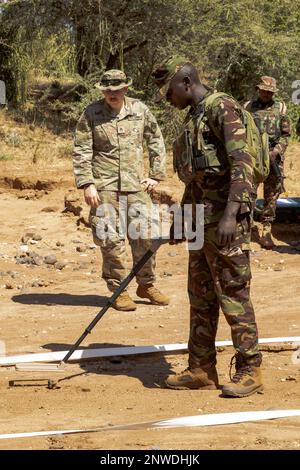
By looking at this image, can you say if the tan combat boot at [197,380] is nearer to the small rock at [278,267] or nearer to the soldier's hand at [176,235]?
the soldier's hand at [176,235]

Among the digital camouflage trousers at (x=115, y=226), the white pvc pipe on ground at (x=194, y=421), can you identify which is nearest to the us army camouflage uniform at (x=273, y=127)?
the digital camouflage trousers at (x=115, y=226)

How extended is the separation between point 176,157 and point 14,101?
31.6 feet

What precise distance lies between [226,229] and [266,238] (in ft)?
20.2

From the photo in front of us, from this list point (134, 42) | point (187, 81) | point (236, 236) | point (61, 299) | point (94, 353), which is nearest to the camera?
point (236, 236)

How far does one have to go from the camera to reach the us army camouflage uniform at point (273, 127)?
11.2 meters

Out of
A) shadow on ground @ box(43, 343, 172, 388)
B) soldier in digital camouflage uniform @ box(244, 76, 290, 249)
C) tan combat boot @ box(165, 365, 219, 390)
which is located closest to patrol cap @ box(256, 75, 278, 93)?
soldier in digital camouflage uniform @ box(244, 76, 290, 249)

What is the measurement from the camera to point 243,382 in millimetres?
A: 5676

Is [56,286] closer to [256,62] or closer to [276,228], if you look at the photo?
[276,228]

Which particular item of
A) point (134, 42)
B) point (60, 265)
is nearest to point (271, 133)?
point (60, 265)

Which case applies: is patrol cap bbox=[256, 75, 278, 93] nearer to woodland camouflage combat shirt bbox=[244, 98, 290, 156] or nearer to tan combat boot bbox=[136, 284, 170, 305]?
woodland camouflage combat shirt bbox=[244, 98, 290, 156]

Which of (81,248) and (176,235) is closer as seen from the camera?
(176,235)

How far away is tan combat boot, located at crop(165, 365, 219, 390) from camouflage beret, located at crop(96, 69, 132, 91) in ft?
9.91

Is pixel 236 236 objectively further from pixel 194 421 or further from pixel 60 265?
pixel 60 265
